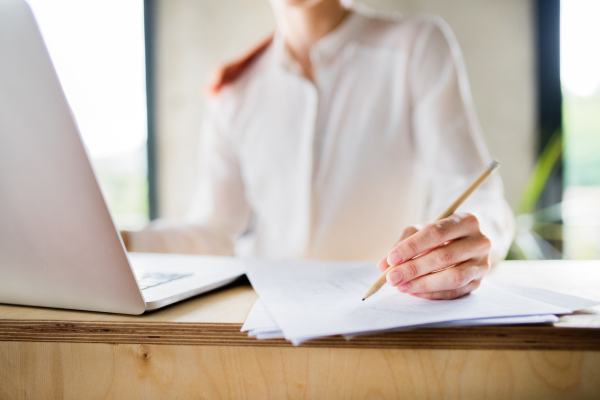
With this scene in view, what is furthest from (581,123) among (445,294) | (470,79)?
(445,294)

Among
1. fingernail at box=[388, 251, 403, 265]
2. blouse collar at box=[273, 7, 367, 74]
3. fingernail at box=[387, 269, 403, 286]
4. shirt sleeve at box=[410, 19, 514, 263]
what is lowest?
shirt sleeve at box=[410, 19, 514, 263]

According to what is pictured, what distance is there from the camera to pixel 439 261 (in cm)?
35

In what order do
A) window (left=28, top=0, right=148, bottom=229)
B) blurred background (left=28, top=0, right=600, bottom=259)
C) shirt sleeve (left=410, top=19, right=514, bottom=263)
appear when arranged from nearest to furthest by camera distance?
shirt sleeve (left=410, top=19, right=514, bottom=263) < blurred background (left=28, top=0, right=600, bottom=259) < window (left=28, top=0, right=148, bottom=229)

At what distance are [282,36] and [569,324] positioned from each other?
918 millimetres

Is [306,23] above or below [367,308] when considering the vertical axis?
above

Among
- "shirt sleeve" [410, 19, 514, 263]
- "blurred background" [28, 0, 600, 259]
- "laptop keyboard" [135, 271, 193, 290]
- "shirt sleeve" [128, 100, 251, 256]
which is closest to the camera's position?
"laptop keyboard" [135, 271, 193, 290]

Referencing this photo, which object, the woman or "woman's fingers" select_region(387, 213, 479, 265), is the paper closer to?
"woman's fingers" select_region(387, 213, 479, 265)

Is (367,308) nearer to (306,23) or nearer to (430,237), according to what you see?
(430,237)

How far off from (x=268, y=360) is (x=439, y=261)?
0.17 m

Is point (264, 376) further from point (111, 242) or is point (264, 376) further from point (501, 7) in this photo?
point (501, 7)

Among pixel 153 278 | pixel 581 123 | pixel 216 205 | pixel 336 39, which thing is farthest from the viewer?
pixel 581 123

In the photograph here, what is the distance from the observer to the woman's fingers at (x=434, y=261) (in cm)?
34

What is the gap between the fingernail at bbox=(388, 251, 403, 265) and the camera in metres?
0.35

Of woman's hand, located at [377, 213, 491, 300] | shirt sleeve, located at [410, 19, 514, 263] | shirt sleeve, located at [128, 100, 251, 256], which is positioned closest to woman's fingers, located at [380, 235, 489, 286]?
woman's hand, located at [377, 213, 491, 300]
